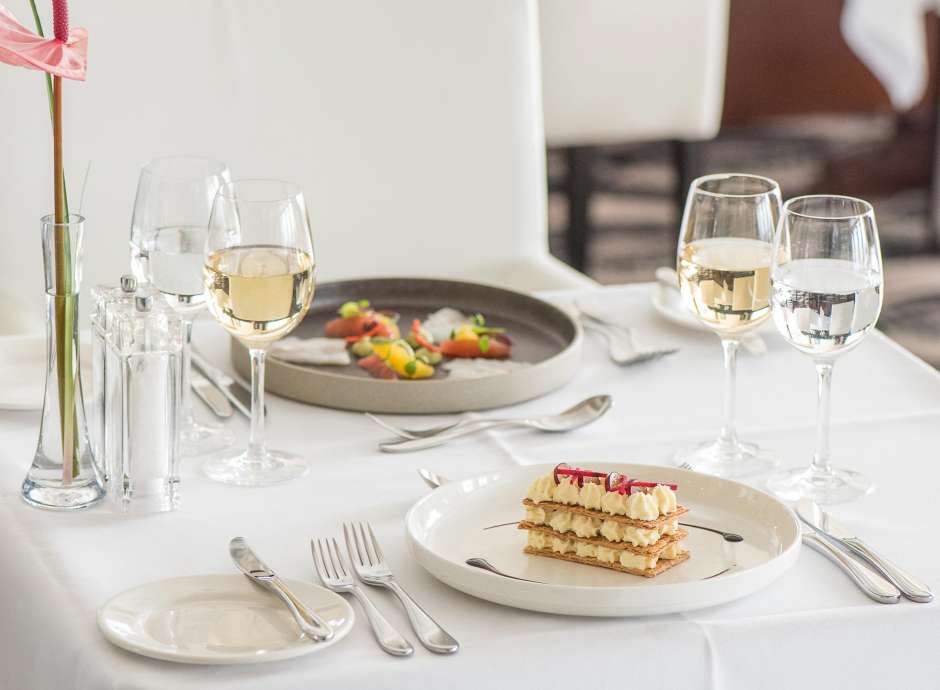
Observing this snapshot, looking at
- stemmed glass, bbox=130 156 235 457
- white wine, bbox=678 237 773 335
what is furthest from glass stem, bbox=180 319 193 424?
white wine, bbox=678 237 773 335

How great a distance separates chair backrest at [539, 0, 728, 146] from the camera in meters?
3.58

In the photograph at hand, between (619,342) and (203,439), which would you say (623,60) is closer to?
(619,342)

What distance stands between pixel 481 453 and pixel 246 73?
1.12 m

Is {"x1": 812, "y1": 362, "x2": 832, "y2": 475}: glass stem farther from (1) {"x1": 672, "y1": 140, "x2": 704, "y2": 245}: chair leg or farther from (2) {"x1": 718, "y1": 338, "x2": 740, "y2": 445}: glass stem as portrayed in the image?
(1) {"x1": 672, "y1": 140, "x2": 704, "y2": 245}: chair leg

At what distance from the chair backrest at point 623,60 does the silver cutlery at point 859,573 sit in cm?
270

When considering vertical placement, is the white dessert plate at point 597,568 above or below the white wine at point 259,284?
below

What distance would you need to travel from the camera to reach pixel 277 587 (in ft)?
2.90

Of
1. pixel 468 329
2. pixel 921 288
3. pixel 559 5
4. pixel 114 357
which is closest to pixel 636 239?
pixel 921 288

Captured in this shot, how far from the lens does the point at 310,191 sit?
7.27ft

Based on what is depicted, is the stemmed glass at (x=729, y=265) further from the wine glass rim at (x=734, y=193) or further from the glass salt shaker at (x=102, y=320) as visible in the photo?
the glass salt shaker at (x=102, y=320)

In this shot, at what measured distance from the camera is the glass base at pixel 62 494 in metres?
1.07

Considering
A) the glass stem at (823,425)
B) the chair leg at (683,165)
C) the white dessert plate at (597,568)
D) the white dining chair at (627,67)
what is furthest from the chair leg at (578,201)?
the white dessert plate at (597,568)

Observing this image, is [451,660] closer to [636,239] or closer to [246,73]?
[246,73]

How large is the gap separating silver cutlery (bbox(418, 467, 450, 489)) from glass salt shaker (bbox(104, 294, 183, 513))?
195mm
